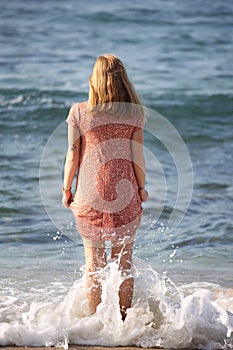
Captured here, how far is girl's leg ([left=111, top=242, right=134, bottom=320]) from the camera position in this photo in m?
4.20

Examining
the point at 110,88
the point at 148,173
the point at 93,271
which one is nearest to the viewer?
the point at 110,88

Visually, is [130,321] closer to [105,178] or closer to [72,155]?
[105,178]

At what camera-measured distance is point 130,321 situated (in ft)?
13.7

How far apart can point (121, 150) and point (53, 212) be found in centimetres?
339

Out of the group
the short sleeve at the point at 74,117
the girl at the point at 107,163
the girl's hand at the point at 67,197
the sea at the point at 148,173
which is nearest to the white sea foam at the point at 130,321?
the sea at the point at 148,173

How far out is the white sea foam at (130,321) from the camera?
4.08 metres

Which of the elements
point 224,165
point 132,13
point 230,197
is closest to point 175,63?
point 132,13

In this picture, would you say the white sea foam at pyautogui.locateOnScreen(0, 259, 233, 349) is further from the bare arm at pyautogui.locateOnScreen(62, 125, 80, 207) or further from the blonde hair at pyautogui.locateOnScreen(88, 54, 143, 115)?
the blonde hair at pyautogui.locateOnScreen(88, 54, 143, 115)

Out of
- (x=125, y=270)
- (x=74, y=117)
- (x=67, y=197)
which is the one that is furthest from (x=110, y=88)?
(x=125, y=270)

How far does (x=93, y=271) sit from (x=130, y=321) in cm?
36

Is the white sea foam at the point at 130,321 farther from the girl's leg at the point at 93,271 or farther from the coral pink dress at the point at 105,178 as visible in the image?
the coral pink dress at the point at 105,178

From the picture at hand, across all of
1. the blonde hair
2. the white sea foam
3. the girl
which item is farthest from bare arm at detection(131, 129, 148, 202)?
the white sea foam

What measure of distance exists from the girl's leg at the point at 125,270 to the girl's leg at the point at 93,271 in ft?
0.26

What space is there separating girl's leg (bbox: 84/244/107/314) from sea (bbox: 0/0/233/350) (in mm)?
57
